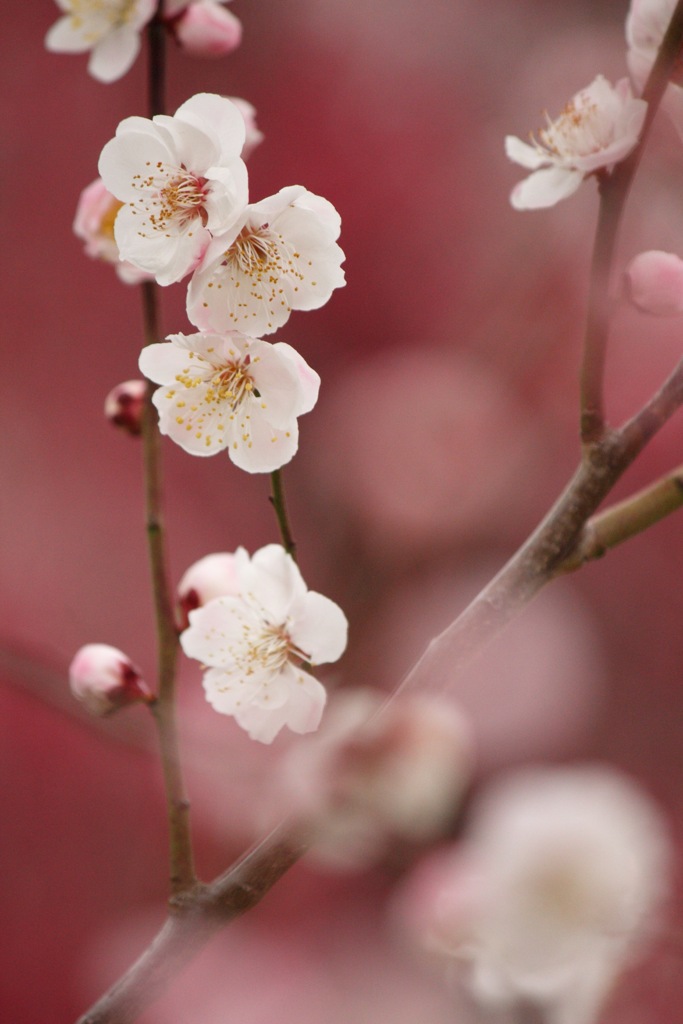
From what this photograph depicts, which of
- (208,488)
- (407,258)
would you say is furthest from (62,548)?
(407,258)

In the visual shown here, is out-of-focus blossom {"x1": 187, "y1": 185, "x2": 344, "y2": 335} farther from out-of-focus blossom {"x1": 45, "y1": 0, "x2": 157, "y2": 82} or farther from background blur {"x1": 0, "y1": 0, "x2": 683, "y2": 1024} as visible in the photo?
background blur {"x1": 0, "y1": 0, "x2": 683, "y2": 1024}

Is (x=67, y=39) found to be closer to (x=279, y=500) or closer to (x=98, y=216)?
(x=98, y=216)

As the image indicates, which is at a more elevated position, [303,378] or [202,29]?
[202,29]

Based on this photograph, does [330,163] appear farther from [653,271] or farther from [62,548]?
[653,271]

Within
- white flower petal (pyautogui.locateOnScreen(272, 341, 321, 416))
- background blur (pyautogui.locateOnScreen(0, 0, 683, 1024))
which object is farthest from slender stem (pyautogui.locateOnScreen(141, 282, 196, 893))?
background blur (pyautogui.locateOnScreen(0, 0, 683, 1024))

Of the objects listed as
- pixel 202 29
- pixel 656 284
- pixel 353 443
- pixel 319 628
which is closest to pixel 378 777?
pixel 319 628

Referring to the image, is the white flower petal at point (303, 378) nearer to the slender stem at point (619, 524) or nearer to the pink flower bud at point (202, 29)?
the slender stem at point (619, 524)

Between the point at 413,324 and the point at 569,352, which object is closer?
the point at 569,352
